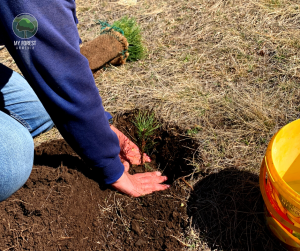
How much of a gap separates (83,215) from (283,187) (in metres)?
0.98

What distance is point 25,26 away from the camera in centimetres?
99

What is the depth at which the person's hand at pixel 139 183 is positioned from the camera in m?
1.57

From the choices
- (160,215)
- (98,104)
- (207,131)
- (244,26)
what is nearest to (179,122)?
(207,131)

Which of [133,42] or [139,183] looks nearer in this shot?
[139,183]

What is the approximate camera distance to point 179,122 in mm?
1974

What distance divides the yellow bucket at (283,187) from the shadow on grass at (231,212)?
3.2 inches

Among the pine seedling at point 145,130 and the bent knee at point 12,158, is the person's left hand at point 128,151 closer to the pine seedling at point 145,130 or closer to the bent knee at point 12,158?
the pine seedling at point 145,130

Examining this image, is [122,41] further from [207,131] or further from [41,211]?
[41,211]

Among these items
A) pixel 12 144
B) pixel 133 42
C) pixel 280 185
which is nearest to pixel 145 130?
pixel 12 144

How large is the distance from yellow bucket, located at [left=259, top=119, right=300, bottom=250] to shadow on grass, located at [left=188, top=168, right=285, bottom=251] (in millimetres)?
80

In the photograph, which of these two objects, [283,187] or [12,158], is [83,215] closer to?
[12,158]

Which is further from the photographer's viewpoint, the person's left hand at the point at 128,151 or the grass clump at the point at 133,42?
the grass clump at the point at 133,42

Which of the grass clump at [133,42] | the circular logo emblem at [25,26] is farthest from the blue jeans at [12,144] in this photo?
the grass clump at [133,42]

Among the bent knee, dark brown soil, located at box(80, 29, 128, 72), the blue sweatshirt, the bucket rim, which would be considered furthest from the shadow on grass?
dark brown soil, located at box(80, 29, 128, 72)
